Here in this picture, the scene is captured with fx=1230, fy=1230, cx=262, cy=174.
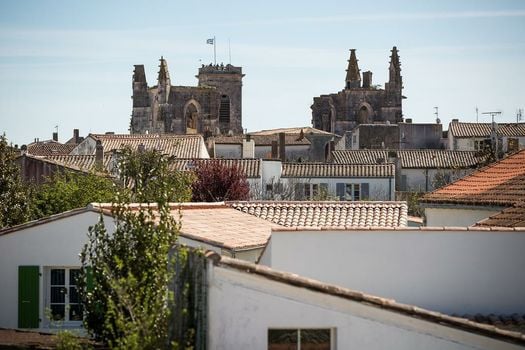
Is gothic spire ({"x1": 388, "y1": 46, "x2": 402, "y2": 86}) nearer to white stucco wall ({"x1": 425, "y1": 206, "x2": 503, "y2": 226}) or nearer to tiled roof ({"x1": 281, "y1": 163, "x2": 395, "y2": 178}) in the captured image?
tiled roof ({"x1": 281, "y1": 163, "x2": 395, "y2": 178})

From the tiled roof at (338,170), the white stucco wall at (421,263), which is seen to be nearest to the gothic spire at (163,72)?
the tiled roof at (338,170)

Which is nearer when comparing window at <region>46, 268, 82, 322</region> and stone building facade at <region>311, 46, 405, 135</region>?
window at <region>46, 268, 82, 322</region>

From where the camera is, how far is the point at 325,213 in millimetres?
33062

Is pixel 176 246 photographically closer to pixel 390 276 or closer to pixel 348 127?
pixel 390 276

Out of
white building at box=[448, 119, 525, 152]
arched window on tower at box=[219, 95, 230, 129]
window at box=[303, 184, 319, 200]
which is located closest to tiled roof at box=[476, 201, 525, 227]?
window at box=[303, 184, 319, 200]

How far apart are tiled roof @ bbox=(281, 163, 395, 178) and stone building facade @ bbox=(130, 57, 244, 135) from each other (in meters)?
37.7

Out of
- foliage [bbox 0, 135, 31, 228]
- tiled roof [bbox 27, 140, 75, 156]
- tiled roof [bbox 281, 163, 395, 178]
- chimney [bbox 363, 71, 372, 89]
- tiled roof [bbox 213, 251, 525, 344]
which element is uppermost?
chimney [bbox 363, 71, 372, 89]

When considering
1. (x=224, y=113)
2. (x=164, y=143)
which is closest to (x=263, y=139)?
(x=224, y=113)

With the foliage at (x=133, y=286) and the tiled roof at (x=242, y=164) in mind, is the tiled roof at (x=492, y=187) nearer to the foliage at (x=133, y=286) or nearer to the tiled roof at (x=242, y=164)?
the foliage at (x=133, y=286)

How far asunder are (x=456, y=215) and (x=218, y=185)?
85.2 ft

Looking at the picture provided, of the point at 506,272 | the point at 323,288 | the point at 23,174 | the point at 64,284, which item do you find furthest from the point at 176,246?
the point at 23,174

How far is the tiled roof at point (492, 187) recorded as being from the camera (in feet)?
84.0

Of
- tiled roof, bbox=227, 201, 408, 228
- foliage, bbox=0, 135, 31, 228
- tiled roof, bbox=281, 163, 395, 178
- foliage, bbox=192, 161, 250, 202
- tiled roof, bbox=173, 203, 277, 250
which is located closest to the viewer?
tiled roof, bbox=173, 203, 277, 250

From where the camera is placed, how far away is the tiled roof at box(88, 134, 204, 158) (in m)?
72.9
